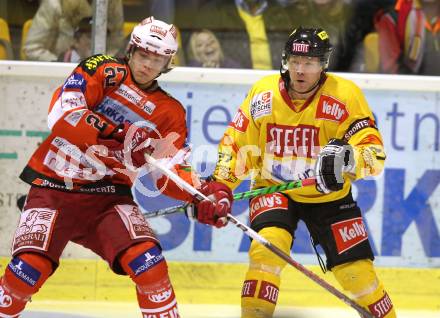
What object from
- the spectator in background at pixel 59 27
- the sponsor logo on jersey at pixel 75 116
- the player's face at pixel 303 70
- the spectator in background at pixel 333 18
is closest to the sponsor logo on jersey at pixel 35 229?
the sponsor logo on jersey at pixel 75 116

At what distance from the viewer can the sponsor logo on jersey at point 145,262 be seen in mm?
4230

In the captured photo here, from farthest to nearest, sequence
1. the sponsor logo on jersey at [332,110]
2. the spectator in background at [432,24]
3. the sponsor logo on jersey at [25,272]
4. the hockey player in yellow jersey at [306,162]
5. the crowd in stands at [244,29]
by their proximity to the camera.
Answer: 1. the spectator in background at [432,24]
2. the crowd in stands at [244,29]
3. the sponsor logo on jersey at [332,110]
4. the hockey player in yellow jersey at [306,162]
5. the sponsor logo on jersey at [25,272]

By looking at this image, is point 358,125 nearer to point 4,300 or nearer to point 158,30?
point 158,30

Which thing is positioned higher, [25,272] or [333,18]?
[333,18]

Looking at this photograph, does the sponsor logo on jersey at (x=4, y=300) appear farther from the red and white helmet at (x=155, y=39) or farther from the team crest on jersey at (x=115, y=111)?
the red and white helmet at (x=155, y=39)

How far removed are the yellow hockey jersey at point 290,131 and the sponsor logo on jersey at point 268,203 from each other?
2.6 inches

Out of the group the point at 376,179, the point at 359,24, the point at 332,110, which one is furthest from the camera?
the point at 359,24

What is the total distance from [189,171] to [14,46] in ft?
5.72

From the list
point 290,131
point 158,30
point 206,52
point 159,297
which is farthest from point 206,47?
point 159,297

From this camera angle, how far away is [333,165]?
4395mm

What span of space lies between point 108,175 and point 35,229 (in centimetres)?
38

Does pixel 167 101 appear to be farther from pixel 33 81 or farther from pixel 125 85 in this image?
pixel 33 81

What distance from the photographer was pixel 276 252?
175 inches

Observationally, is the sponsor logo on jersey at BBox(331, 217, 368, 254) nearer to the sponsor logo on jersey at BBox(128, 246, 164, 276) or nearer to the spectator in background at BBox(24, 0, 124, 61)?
the sponsor logo on jersey at BBox(128, 246, 164, 276)
